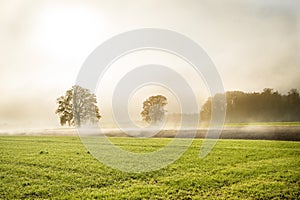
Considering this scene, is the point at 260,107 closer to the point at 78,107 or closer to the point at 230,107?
the point at 230,107

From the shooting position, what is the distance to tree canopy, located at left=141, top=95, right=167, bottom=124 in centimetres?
5780

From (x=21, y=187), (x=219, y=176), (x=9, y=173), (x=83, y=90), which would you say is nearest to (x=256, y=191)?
(x=219, y=176)

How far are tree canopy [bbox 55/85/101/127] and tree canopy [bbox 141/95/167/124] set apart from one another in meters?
12.8

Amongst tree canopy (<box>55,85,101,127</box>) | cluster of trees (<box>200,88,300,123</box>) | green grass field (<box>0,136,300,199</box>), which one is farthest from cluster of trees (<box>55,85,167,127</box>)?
green grass field (<box>0,136,300,199</box>)

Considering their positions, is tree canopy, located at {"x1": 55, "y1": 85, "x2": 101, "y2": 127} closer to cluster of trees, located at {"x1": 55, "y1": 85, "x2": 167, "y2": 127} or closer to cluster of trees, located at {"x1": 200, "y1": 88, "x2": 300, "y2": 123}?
cluster of trees, located at {"x1": 55, "y1": 85, "x2": 167, "y2": 127}

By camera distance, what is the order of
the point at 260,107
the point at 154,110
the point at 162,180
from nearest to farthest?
1. the point at 162,180
2. the point at 154,110
3. the point at 260,107

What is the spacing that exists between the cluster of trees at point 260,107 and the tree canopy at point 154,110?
18.0 meters

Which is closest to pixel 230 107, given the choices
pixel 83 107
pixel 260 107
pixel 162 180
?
pixel 260 107

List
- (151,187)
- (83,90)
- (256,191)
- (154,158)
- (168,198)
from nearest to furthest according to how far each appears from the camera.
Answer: (168,198), (256,191), (151,187), (154,158), (83,90)

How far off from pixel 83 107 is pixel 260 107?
53.2 meters

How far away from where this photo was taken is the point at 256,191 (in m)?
11.3

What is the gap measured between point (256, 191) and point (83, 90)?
55.6 meters

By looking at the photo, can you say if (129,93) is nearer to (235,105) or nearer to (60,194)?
(60,194)

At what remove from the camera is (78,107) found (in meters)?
64.2
